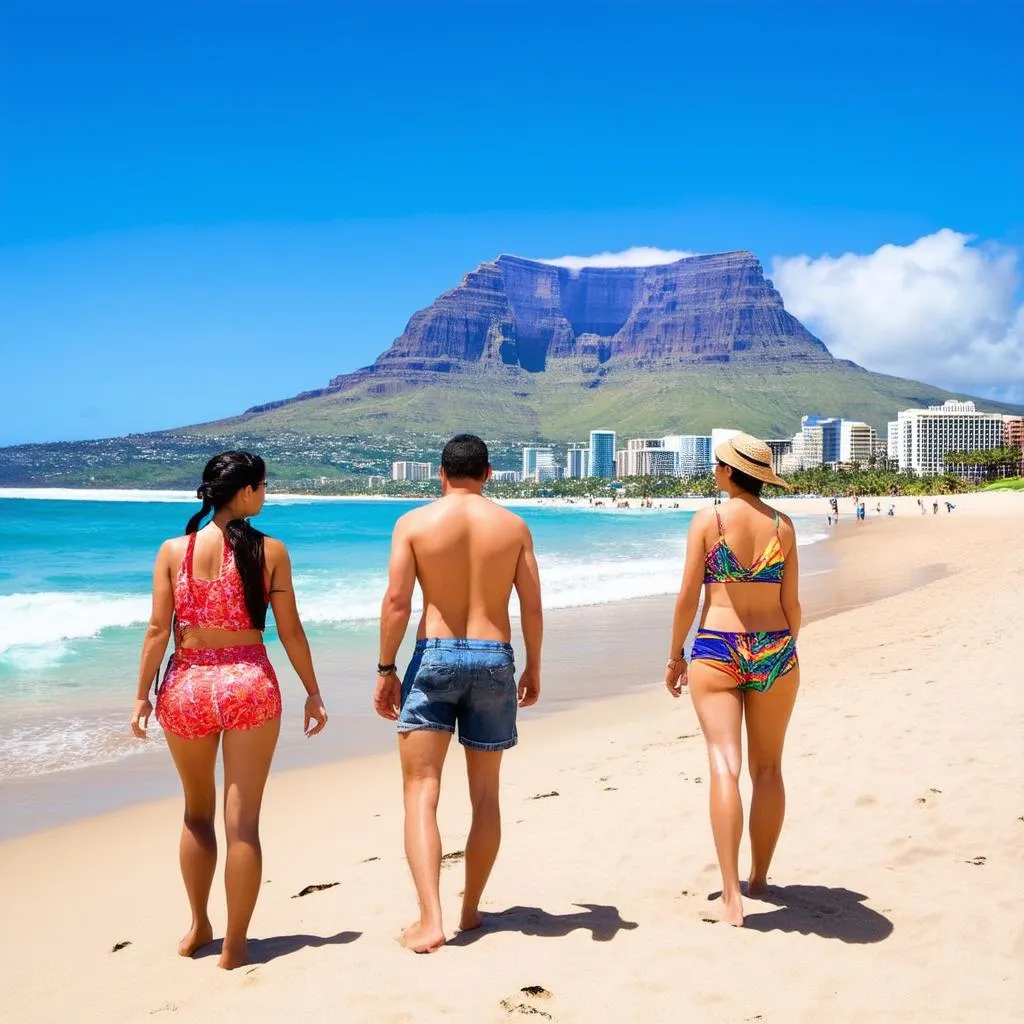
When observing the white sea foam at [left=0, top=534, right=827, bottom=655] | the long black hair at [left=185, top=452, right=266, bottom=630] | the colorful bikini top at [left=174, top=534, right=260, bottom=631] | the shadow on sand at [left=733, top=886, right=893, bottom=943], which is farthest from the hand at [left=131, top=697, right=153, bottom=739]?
the white sea foam at [left=0, top=534, right=827, bottom=655]

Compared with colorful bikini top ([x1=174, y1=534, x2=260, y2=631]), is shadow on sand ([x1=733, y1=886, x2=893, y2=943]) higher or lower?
lower

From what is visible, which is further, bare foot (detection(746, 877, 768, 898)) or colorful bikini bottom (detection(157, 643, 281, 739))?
bare foot (detection(746, 877, 768, 898))

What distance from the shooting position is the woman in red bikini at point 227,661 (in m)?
3.47

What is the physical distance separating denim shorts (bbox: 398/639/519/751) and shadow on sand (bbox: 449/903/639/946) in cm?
69

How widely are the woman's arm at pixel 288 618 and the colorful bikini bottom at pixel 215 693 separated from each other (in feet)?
0.45

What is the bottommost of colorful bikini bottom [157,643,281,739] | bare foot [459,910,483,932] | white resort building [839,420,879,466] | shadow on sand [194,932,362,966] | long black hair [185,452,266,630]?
shadow on sand [194,932,362,966]

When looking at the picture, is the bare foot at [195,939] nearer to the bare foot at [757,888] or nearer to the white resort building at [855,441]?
the bare foot at [757,888]

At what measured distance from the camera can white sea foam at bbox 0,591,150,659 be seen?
49.2ft

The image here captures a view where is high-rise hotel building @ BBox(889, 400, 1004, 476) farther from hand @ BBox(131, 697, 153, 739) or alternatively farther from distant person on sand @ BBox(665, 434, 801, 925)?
hand @ BBox(131, 697, 153, 739)

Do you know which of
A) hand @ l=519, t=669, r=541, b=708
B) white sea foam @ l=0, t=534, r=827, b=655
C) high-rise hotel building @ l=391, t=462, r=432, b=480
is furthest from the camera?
high-rise hotel building @ l=391, t=462, r=432, b=480

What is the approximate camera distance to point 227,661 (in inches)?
138

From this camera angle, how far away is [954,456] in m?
136

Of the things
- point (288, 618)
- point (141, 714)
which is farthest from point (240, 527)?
point (141, 714)

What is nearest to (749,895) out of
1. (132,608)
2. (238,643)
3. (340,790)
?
(238,643)
